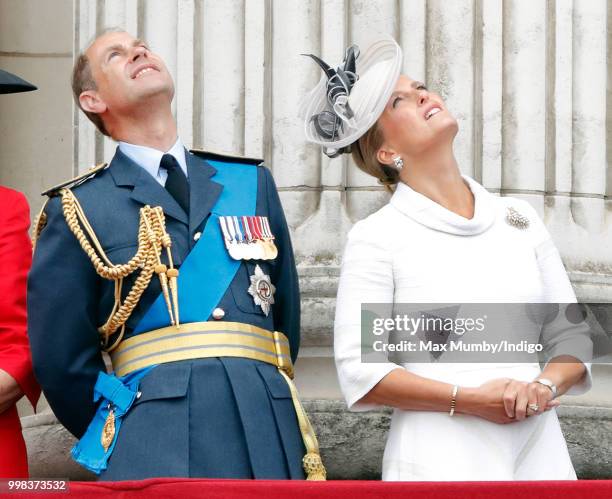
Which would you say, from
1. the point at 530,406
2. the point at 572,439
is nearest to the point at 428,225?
the point at 530,406

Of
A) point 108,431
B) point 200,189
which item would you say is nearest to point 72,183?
point 200,189

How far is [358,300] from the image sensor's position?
12.8ft

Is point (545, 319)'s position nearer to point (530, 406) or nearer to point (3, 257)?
point (530, 406)

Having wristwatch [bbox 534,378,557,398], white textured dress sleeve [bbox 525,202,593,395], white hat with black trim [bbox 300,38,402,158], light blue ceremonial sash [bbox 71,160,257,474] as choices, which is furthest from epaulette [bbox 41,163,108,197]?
wristwatch [bbox 534,378,557,398]

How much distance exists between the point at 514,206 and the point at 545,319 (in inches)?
11.5

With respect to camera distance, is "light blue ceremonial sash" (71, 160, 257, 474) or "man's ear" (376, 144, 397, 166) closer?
"light blue ceremonial sash" (71, 160, 257, 474)

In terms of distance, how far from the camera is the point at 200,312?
402cm

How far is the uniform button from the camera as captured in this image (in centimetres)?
402

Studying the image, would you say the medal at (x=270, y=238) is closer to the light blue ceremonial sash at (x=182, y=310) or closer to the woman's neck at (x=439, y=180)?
the light blue ceremonial sash at (x=182, y=310)

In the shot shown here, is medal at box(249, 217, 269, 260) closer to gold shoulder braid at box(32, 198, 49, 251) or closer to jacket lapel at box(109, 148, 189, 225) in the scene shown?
jacket lapel at box(109, 148, 189, 225)

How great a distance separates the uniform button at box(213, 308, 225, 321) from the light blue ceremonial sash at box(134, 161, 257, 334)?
1 centimetres

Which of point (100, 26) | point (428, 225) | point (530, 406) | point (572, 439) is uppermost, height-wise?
point (100, 26)

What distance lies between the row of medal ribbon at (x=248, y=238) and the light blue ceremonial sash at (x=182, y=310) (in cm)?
2

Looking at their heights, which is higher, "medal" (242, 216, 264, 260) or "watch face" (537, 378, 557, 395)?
"medal" (242, 216, 264, 260)
